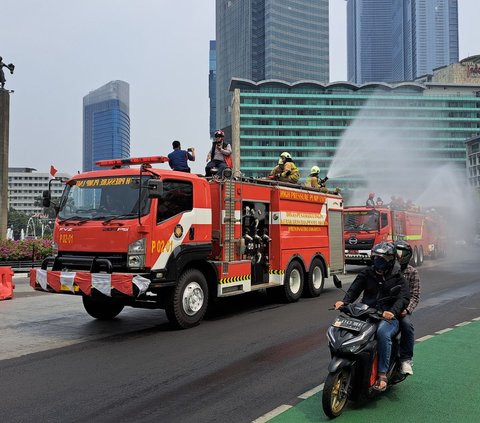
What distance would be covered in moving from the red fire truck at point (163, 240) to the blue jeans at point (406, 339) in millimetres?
3863

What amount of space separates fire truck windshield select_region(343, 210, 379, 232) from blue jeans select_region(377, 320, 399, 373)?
16.1 metres

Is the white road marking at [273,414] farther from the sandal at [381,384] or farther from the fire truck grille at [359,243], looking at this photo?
the fire truck grille at [359,243]

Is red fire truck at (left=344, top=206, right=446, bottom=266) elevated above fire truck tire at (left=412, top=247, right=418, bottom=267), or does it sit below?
above

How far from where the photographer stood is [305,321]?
8.98m

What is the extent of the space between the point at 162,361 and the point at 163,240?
2.16 meters

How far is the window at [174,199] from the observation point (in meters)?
7.94

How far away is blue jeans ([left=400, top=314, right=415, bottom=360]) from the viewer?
4.77m

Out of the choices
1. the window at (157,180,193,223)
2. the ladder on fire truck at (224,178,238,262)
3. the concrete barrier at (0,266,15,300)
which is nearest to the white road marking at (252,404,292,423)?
the window at (157,180,193,223)

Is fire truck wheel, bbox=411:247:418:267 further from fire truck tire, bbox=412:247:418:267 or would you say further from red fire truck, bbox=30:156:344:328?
red fire truck, bbox=30:156:344:328

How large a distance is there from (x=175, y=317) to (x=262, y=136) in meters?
116

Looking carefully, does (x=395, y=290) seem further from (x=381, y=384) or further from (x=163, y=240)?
(x=163, y=240)

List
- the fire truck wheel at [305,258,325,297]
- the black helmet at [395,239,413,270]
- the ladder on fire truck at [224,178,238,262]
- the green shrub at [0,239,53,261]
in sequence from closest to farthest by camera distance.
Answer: the black helmet at [395,239,413,270] < the ladder on fire truck at [224,178,238,262] < the fire truck wheel at [305,258,325,297] < the green shrub at [0,239,53,261]

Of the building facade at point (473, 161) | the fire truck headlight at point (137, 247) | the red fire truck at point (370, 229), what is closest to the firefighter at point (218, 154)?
the fire truck headlight at point (137, 247)

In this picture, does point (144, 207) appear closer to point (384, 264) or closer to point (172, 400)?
point (172, 400)
